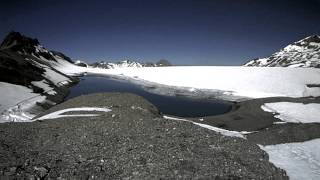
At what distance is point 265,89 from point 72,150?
5664 centimetres

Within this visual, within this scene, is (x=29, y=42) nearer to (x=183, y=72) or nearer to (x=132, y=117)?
(x=183, y=72)

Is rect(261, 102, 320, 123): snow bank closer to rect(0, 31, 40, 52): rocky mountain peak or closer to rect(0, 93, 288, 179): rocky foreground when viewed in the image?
rect(0, 93, 288, 179): rocky foreground

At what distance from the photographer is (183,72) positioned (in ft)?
326

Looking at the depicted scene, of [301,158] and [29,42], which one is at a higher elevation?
[29,42]

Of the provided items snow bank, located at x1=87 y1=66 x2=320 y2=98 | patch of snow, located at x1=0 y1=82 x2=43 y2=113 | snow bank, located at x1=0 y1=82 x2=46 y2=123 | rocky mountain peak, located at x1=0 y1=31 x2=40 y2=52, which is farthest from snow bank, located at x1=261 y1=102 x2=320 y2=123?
rocky mountain peak, located at x1=0 y1=31 x2=40 y2=52

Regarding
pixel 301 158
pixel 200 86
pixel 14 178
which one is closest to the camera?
pixel 14 178

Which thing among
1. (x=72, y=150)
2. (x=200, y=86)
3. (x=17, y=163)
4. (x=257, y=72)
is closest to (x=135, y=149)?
(x=72, y=150)

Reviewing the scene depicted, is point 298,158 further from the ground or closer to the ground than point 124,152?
closer to the ground

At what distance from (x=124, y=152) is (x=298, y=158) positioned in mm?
10753

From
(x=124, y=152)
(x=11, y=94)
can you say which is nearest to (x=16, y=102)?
(x=11, y=94)

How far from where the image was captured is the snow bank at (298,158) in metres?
15.2

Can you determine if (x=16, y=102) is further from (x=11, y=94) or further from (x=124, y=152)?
(x=124, y=152)

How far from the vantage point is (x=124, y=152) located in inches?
576

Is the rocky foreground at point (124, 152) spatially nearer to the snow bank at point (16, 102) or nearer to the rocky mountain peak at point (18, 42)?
the snow bank at point (16, 102)
